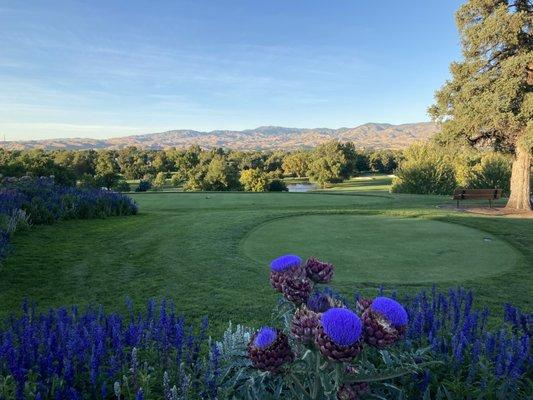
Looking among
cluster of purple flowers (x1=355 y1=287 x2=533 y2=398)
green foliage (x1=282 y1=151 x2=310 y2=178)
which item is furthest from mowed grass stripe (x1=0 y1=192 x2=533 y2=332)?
green foliage (x1=282 y1=151 x2=310 y2=178)

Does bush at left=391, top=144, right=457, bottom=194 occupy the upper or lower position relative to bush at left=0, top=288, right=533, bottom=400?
lower

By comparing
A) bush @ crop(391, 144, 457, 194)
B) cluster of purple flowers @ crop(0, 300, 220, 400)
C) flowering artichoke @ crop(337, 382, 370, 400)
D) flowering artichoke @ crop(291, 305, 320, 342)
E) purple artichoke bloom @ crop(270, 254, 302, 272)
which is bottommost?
bush @ crop(391, 144, 457, 194)

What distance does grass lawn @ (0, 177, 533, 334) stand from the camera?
6.64m

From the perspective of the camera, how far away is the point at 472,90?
17.9 m

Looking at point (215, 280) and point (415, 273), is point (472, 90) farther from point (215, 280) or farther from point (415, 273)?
point (215, 280)

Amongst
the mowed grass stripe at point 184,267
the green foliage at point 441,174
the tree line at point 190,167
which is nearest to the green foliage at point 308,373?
the mowed grass stripe at point 184,267

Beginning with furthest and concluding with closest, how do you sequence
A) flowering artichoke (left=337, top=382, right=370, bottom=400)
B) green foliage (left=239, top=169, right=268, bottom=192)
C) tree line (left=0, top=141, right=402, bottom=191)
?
green foliage (left=239, top=169, right=268, bottom=192)
tree line (left=0, top=141, right=402, bottom=191)
flowering artichoke (left=337, top=382, right=370, bottom=400)

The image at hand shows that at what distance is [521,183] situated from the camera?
1859 cm

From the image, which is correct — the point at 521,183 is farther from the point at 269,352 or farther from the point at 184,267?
the point at 269,352

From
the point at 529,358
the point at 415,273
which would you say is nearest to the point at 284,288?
the point at 529,358

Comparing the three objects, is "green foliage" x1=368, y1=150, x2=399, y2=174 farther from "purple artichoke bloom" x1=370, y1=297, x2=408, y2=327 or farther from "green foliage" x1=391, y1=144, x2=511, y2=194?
"purple artichoke bloom" x1=370, y1=297, x2=408, y2=327

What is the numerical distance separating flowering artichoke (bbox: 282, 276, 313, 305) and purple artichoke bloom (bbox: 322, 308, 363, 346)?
559 mm

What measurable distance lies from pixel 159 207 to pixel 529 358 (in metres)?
18.9

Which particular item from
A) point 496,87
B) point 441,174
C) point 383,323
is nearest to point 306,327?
point 383,323
